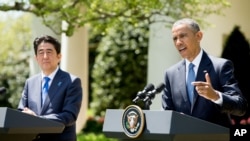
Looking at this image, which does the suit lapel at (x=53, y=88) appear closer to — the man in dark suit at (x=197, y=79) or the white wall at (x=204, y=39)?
the man in dark suit at (x=197, y=79)

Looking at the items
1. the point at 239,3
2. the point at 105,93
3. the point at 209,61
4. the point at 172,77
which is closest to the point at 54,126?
the point at 172,77

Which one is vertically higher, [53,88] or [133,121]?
[53,88]

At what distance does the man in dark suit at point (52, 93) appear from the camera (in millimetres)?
5457

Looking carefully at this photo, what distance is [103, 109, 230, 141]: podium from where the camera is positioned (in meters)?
4.21

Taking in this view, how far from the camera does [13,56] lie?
2645 cm

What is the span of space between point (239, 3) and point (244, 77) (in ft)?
10.6

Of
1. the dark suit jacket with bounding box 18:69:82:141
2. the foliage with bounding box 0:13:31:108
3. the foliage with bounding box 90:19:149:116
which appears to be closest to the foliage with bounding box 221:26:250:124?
the foliage with bounding box 90:19:149:116

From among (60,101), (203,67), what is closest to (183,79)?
(203,67)

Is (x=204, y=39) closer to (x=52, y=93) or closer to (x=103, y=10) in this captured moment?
(x=103, y=10)

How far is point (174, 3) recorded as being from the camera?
32.9ft

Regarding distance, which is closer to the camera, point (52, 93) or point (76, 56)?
point (52, 93)

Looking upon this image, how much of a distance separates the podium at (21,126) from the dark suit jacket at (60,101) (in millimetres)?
383

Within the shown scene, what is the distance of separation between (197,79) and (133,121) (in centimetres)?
72

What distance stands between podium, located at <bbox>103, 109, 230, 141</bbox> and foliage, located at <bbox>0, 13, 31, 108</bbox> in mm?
20304
